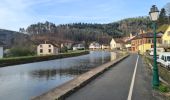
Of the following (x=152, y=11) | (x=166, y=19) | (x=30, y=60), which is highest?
(x=166, y=19)

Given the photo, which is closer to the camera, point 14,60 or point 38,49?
point 14,60

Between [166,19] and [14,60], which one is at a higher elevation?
[166,19]

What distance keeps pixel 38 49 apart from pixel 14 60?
249 feet

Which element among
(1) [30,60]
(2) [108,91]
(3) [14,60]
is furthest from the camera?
(1) [30,60]

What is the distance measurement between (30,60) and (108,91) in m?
59.4

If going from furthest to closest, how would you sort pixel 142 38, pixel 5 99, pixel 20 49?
1. pixel 142 38
2. pixel 20 49
3. pixel 5 99

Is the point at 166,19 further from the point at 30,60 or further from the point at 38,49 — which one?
the point at 30,60

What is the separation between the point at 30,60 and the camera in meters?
75.7

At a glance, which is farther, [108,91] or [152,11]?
[152,11]

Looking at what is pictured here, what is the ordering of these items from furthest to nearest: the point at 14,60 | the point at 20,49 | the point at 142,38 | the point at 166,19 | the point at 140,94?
the point at 166,19, the point at 142,38, the point at 20,49, the point at 14,60, the point at 140,94

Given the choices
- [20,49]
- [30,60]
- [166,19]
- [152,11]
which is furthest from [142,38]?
[152,11]

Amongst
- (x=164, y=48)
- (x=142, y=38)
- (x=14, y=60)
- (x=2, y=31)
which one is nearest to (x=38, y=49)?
(x=2, y=31)

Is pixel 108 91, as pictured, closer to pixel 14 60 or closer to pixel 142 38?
pixel 14 60

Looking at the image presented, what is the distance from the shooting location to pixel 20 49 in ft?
309
